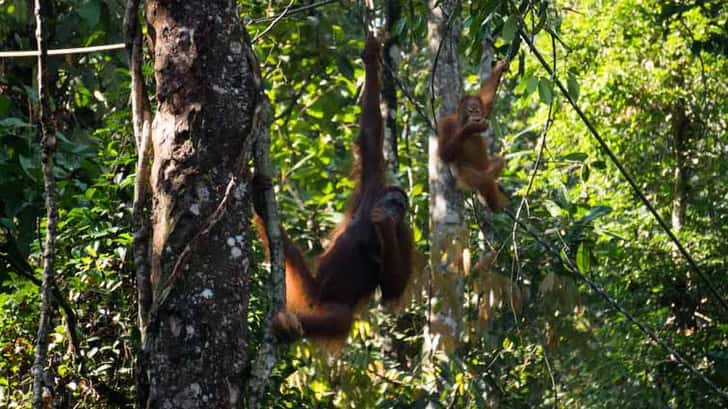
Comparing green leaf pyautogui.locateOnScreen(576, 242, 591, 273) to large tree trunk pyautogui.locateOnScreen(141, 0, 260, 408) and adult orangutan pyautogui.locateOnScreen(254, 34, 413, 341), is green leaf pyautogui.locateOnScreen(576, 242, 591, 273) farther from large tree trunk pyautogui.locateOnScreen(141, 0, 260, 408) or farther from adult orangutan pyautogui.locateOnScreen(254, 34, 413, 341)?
large tree trunk pyautogui.locateOnScreen(141, 0, 260, 408)

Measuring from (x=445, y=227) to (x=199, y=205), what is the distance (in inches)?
137

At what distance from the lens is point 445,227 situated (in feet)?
18.1

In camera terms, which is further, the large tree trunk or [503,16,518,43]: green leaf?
[503,16,518,43]: green leaf

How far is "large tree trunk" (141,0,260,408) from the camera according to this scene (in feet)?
6.79

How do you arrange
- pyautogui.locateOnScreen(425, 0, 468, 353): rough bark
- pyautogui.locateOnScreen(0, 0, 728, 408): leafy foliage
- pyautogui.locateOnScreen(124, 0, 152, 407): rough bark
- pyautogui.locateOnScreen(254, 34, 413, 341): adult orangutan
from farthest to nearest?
pyautogui.locateOnScreen(425, 0, 468, 353): rough bark < pyautogui.locateOnScreen(254, 34, 413, 341): adult orangutan < pyautogui.locateOnScreen(0, 0, 728, 408): leafy foliage < pyautogui.locateOnScreen(124, 0, 152, 407): rough bark

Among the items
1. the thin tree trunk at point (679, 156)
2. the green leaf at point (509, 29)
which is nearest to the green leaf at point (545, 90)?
the green leaf at point (509, 29)

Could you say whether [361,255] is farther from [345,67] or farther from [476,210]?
[476,210]

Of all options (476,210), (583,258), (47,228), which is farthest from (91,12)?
(583,258)

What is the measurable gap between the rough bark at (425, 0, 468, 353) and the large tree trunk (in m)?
2.87

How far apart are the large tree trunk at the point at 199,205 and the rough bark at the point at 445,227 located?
287 centimetres

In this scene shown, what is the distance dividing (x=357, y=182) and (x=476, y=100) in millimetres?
868

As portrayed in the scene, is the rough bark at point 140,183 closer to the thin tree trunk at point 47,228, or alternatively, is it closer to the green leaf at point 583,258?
the thin tree trunk at point 47,228

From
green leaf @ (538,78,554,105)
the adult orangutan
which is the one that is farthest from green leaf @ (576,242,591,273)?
green leaf @ (538,78,554,105)

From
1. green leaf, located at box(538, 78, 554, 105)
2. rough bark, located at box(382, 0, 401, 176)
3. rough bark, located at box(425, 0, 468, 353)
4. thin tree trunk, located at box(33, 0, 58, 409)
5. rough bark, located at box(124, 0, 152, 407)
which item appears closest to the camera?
rough bark, located at box(124, 0, 152, 407)
